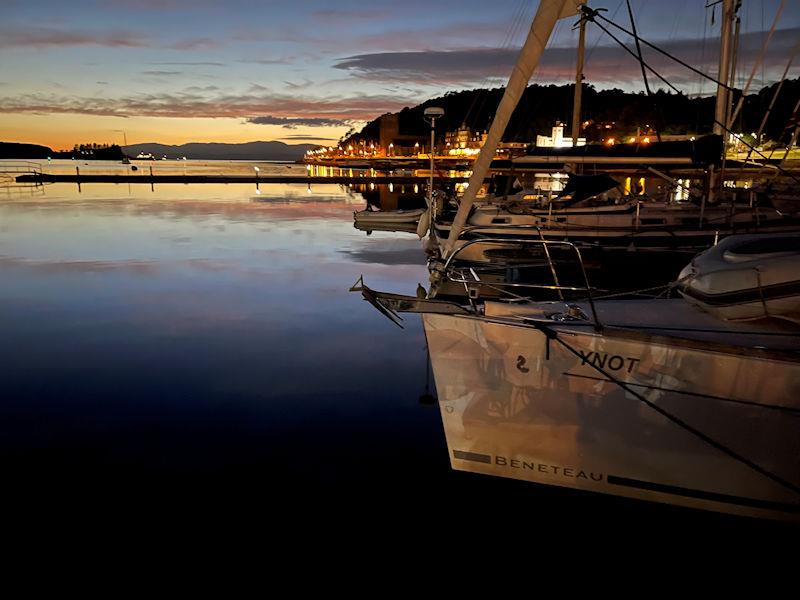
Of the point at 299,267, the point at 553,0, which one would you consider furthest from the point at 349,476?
the point at 299,267

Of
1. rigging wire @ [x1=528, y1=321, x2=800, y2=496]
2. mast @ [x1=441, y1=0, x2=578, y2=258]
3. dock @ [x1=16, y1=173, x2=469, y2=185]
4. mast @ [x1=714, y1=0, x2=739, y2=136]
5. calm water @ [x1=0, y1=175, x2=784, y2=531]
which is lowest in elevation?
calm water @ [x1=0, y1=175, x2=784, y2=531]

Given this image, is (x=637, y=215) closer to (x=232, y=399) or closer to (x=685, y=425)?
(x=685, y=425)

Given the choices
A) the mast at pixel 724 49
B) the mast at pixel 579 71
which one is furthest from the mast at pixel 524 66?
the mast at pixel 579 71

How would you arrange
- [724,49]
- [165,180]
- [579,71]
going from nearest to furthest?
[724,49] < [579,71] < [165,180]

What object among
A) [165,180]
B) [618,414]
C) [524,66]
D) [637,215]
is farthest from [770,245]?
[165,180]

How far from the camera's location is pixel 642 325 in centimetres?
574

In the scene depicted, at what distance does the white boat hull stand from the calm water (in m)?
0.44

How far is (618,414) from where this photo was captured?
18.0 feet

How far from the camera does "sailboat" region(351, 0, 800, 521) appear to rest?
511 cm

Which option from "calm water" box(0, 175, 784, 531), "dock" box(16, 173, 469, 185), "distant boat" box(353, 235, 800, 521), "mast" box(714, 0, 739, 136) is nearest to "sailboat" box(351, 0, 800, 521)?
"distant boat" box(353, 235, 800, 521)

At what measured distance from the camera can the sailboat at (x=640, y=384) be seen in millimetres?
5109

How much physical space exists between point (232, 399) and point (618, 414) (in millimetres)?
5678

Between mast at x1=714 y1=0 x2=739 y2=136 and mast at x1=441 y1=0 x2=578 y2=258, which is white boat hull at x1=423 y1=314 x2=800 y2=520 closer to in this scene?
mast at x1=441 y1=0 x2=578 y2=258

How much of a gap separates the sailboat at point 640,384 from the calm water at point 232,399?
530mm
